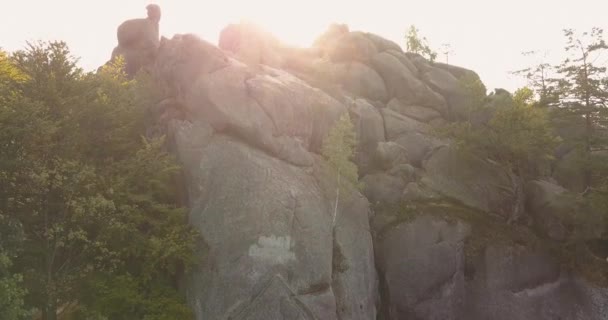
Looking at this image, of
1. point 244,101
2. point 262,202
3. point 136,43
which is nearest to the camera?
point 262,202

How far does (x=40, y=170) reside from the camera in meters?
20.6

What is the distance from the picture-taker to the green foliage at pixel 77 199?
A: 20.5m

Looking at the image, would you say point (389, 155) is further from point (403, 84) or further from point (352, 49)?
point (352, 49)

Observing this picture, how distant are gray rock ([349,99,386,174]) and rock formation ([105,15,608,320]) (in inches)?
5.0

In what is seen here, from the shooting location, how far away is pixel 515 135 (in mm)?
31500

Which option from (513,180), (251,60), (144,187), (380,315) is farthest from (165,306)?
(513,180)

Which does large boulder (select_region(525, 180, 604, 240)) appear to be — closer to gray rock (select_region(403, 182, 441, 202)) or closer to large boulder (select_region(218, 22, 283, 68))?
gray rock (select_region(403, 182, 441, 202))

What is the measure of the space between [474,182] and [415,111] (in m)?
12.0

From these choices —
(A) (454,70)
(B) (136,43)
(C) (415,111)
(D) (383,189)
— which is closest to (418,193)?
(D) (383,189)

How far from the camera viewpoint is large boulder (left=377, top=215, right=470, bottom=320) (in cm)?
2853

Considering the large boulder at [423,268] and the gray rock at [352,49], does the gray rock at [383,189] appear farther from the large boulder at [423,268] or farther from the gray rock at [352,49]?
the gray rock at [352,49]

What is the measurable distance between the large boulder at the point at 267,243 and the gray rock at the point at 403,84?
2131 cm

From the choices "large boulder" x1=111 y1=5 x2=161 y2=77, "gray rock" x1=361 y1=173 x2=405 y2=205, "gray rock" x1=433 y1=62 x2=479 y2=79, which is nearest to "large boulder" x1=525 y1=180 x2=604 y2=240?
"gray rock" x1=361 y1=173 x2=405 y2=205

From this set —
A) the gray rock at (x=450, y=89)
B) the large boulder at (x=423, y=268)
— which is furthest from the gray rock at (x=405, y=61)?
the large boulder at (x=423, y=268)
